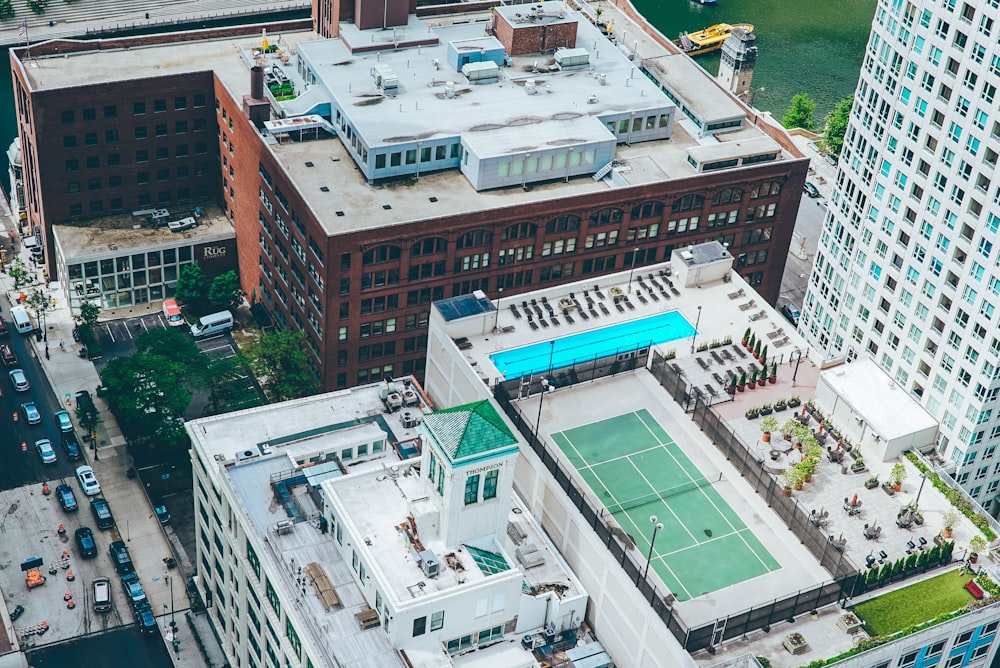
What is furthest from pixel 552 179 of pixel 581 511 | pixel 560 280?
pixel 581 511

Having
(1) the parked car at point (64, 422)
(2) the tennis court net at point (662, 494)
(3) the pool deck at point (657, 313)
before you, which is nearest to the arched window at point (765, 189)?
(3) the pool deck at point (657, 313)

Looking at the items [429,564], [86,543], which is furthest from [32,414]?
[429,564]

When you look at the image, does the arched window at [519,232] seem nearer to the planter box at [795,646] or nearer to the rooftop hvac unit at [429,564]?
the rooftop hvac unit at [429,564]

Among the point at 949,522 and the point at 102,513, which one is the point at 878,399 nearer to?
the point at 949,522

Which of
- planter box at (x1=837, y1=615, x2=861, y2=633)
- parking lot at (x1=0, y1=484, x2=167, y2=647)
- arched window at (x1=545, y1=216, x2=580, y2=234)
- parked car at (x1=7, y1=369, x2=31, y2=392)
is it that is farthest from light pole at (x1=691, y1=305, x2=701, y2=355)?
parked car at (x1=7, y1=369, x2=31, y2=392)

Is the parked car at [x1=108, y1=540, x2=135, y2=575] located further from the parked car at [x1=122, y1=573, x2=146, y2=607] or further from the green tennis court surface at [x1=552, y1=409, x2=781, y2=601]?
the green tennis court surface at [x1=552, y1=409, x2=781, y2=601]

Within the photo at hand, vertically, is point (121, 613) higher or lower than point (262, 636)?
lower

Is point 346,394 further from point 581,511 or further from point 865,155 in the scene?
point 865,155
